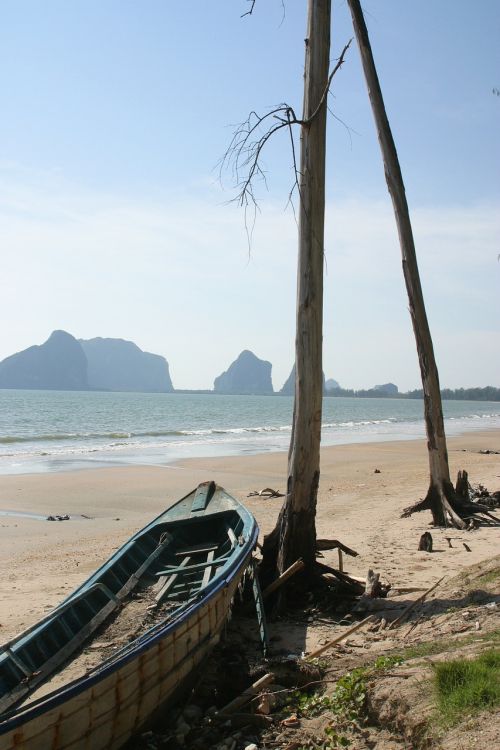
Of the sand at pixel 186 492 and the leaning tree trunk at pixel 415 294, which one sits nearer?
the sand at pixel 186 492

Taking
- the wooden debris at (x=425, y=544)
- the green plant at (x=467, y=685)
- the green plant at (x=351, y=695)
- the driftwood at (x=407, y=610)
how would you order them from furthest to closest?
the wooden debris at (x=425, y=544)
the driftwood at (x=407, y=610)
the green plant at (x=351, y=695)
the green plant at (x=467, y=685)

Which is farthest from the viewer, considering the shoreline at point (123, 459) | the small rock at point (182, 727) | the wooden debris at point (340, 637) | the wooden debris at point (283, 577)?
the shoreline at point (123, 459)

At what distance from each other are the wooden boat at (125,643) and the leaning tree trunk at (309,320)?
0.51 metres

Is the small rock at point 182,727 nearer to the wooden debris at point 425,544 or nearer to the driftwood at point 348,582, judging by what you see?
the driftwood at point 348,582

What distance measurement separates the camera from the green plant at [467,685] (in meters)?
3.49

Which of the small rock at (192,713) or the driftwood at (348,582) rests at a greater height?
the driftwood at (348,582)

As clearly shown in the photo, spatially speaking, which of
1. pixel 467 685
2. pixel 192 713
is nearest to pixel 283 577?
pixel 192 713

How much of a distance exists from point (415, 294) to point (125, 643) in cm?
725

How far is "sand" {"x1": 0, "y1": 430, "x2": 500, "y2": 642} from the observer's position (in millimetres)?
7742

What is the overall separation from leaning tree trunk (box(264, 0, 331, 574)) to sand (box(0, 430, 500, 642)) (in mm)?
1152

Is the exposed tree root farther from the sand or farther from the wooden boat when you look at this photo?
the wooden boat

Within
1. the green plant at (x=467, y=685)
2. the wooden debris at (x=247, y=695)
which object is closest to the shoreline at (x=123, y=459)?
the wooden debris at (x=247, y=695)

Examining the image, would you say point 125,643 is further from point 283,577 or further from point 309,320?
point 309,320

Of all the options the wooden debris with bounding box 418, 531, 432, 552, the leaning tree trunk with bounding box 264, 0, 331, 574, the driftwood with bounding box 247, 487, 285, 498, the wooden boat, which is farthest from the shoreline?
the leaning tree trunk with bounding box 264, 0, 331, 574
